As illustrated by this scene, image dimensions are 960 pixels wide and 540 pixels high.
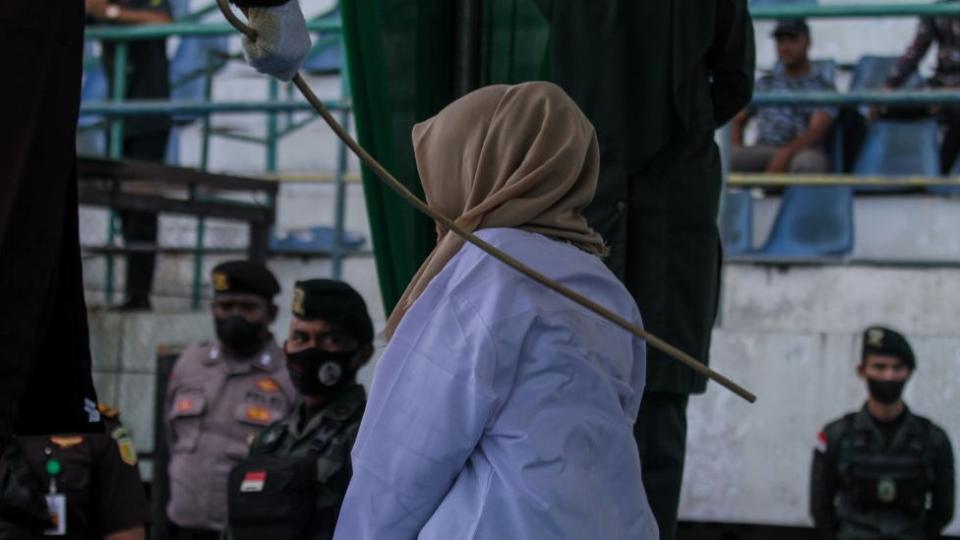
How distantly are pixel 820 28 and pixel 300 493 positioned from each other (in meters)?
5.54

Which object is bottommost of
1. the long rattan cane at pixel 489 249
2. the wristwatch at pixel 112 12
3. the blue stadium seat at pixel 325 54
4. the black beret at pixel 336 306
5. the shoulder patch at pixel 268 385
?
the shoulder patch at pixel 268 385

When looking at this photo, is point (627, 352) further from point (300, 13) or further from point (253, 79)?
point (253, 79)

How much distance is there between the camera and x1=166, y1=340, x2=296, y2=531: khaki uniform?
590 centimetres

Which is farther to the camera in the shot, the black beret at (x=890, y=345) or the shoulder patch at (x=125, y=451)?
the black beret at (x=890, y=345)

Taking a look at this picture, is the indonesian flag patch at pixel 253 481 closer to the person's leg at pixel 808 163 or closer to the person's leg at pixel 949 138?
the person's leg at pixel 808 163

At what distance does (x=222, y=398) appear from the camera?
19.8 ft

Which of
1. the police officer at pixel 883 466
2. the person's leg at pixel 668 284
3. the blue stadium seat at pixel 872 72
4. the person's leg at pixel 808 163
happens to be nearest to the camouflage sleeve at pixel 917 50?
the blue stadium seat at pixel 872 72

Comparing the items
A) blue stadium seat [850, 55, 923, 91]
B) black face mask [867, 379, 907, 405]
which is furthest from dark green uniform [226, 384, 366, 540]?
blue stadium seat [850, 55, 923, 91]

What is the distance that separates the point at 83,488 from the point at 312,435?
839mm

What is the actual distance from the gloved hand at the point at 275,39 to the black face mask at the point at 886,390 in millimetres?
4070

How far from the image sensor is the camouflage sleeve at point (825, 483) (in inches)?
235

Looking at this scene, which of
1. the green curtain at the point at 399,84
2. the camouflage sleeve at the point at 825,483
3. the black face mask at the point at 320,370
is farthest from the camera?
the camouflage sleeve at the point at 825,483

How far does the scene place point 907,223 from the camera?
7.57 meters

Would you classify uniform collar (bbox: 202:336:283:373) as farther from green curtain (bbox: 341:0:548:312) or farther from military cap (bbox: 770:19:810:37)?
military cap (bbox: 770:19:810:37)
